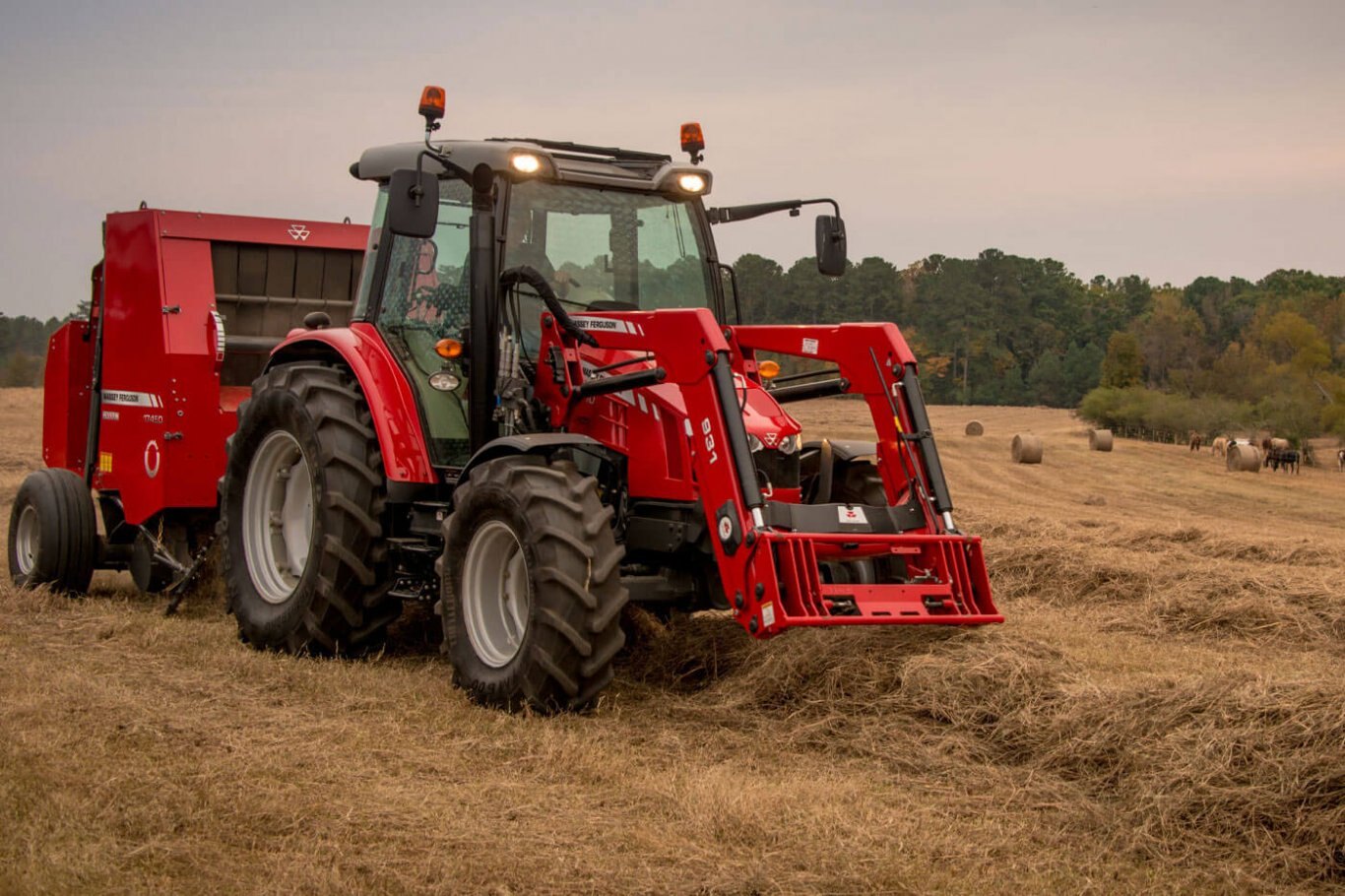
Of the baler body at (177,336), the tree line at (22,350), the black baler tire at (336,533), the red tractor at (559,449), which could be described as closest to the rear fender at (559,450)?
the red tractor at (559,449)

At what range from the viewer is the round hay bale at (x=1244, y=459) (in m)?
29.2

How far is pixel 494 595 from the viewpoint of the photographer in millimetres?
6836

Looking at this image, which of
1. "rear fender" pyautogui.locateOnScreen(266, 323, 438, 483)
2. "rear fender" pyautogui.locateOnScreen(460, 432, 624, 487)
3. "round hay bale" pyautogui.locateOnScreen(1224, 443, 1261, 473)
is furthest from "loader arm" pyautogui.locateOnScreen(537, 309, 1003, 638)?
"round hay bale" pyautogui.locateOnScreen(1224, 443, 1261, 473)

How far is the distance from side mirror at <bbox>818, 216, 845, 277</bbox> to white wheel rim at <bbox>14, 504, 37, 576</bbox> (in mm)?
5688

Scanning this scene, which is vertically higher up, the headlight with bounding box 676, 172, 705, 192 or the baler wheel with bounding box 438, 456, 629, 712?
the headlight with bounding box 676, 172, 705, 192

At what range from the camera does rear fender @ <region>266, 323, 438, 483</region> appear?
7473 mm

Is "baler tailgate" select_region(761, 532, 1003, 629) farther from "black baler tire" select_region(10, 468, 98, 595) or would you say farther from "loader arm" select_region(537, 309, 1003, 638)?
"black baler tire" select_region(10, 468, 98, 595)

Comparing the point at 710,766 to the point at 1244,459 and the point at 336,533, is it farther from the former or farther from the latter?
the point at 1244,459

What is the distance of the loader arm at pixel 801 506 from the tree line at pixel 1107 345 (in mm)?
24350

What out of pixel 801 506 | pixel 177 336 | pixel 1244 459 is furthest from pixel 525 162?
pixel 1244 459

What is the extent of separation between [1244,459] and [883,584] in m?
24.8

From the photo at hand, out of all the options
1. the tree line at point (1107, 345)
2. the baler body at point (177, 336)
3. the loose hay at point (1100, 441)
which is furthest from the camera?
the tree line at point (1107, 345)

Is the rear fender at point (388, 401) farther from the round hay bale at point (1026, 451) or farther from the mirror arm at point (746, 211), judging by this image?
the round hay bale at point (1026, 451)

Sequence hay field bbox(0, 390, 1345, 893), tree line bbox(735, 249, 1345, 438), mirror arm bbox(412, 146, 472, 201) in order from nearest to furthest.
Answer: hay field bbox(0, 390, 1345, 893) < mirror arm bbox(412, 146, 472, 201) < tree line bbox(735, 249, 1345, 438)
